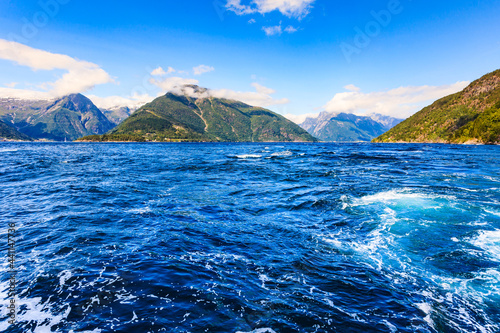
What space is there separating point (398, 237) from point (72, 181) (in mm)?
39236

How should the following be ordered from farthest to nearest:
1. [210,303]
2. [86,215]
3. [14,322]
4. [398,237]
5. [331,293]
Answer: [86,215], [398,237], [331,293], [210,303], [14,322]

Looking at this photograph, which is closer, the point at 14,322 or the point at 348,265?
the point at 14,322

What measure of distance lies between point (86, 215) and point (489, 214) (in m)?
32.3

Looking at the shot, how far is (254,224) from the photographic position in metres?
16.5

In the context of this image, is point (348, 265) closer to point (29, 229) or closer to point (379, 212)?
point (379, 212)

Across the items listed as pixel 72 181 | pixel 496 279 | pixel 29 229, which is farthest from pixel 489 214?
pixel 72 181

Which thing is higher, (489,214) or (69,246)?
(489,214)

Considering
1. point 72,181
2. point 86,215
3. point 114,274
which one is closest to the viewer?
point 114,274

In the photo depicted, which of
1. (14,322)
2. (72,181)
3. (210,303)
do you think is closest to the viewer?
(14,322)

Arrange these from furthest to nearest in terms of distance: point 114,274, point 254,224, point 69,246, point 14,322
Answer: point 254,224 → point 69,246 → point 114,274 → point 14,322

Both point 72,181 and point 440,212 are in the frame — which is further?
point 72,181

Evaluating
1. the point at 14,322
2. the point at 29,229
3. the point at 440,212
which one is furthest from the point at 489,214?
the point at 29,229

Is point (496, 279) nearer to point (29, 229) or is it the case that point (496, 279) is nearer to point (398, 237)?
point (398, 237)

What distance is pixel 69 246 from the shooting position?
1268 centimetres
